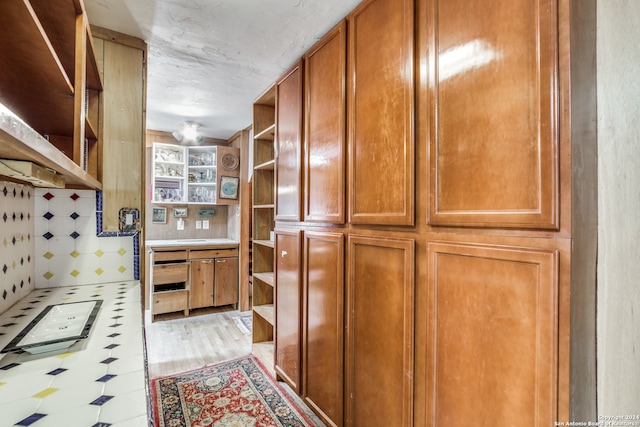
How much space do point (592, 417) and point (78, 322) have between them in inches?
74.4

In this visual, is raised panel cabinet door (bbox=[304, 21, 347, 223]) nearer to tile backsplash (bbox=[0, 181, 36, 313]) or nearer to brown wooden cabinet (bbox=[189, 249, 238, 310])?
tile backsplash (bbox=[0, 181, 36, 313])

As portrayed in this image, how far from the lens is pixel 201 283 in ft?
13.1

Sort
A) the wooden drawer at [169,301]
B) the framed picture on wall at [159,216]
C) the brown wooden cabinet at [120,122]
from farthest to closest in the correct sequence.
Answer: the framed picture on wall at [159,216]
the wooden drawer at [169,301]
the brown wooden cabinet at [120,122]

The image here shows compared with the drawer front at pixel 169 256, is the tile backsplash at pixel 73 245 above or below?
above

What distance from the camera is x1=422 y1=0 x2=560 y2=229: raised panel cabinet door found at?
86 cm

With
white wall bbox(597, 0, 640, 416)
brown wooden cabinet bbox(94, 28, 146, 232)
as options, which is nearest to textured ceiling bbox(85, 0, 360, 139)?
brown wooden cabinet bbox(94, 28, 146, 232)

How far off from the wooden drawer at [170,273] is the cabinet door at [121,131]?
2.05 meters

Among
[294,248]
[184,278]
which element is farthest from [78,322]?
[184,278]

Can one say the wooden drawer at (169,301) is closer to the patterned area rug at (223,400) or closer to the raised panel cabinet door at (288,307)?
the patterned area rug at (223,400)

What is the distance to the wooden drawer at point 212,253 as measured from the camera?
3.96 metres

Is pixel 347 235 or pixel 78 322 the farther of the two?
pixel 347 235

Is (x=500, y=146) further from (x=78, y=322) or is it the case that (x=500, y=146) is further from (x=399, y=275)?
(x=78, y=322)

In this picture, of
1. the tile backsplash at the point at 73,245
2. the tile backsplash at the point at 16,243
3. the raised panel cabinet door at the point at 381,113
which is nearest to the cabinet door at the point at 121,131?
the tile backsplash at the point at 73,245

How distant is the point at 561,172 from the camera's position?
32.6 inches
